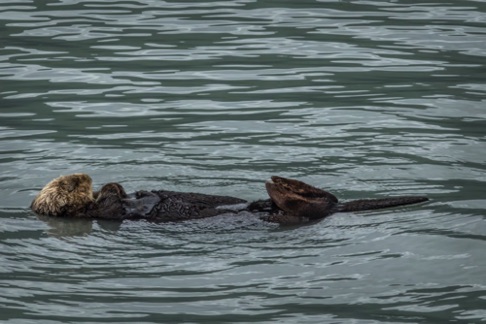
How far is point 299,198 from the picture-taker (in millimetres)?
8203

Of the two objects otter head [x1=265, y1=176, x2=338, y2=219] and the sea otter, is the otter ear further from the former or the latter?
otter head [x1=265, y1=176, x2=338, y2=219]

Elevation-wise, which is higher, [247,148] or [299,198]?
[299,198]

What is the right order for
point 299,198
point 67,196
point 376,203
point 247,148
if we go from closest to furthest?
1. point 299,198
2. point 376,203
3. point 67,196
4. point 247,148

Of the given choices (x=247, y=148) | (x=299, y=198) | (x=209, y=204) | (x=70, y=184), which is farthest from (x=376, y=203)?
(x=247, y=148)

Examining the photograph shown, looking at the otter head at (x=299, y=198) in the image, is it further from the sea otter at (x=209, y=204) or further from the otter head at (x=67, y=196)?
the otter head at (x=67, y=196)

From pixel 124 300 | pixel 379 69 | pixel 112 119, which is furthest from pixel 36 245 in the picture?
pixel 379 69

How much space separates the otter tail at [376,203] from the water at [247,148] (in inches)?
2.7

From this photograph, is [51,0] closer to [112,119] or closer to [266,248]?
[112,119]

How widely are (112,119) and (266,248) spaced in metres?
3.89

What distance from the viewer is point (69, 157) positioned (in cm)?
1030

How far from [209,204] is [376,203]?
3.70 feet

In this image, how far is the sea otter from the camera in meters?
8.20

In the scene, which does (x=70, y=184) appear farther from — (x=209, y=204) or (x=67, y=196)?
(x=209, y=204)

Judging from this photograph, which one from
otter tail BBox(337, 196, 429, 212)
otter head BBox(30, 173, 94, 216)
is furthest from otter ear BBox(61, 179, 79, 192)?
otter tail BBox(337, 196, 429, 212)
